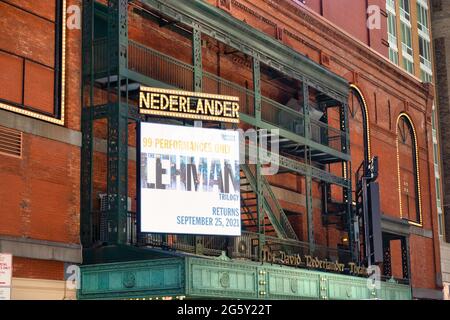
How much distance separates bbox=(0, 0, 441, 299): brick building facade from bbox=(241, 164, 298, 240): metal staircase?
1.39 m

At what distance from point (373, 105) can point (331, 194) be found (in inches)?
325

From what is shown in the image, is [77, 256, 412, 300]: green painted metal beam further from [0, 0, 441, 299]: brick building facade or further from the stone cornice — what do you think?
the stone cornice

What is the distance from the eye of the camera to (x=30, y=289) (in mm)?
22469

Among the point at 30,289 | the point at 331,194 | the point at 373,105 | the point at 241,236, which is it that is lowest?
the point at 30,289

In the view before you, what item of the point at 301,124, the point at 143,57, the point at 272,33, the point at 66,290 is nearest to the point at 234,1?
the point at 272,33

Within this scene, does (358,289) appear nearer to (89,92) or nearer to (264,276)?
(264,276)

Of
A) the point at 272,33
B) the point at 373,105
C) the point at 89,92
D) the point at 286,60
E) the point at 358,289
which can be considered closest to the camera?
the point at 89,92

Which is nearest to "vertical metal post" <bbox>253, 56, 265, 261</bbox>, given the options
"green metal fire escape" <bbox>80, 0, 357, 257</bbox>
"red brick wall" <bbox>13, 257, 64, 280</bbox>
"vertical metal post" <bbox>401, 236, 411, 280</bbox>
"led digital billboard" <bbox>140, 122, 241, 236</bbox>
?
"green metal fire escape" <bbox>80, 0, 357, 257</bbox>

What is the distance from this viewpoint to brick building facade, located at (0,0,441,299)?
22828 mm

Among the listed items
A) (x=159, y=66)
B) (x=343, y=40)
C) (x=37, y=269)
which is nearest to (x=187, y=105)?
(x=159, y=66)

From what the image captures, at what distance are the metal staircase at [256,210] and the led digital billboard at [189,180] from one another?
9.47 ft

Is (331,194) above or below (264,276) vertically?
above

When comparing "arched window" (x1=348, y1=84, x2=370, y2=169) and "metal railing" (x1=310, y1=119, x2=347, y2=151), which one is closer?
"metal railing" (x1=310, y1=119, x2=347, y2=151)

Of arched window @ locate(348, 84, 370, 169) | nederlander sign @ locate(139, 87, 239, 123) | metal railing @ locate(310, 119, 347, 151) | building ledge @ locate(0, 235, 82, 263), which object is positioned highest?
arched window @ locate(348, 84, 370, 169)
